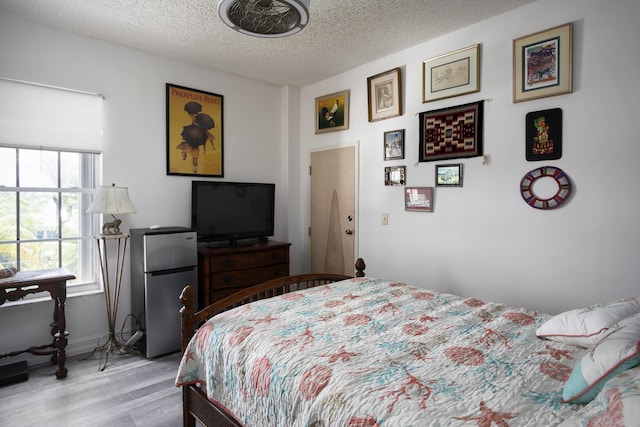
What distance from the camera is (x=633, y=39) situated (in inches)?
89.8

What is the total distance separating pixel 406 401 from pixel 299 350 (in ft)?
1.62

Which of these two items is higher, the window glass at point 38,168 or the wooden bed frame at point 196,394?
the window glass at point 38,168

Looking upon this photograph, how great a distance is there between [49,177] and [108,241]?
72cm

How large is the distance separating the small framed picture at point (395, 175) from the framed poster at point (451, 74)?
0.68 metres

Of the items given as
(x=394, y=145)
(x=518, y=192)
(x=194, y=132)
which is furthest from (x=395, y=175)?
(x=194, y=132)

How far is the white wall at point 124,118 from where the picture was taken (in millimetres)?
2904

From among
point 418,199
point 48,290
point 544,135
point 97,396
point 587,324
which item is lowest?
point 97,396

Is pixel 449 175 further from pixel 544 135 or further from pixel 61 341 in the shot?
pixel 61 341

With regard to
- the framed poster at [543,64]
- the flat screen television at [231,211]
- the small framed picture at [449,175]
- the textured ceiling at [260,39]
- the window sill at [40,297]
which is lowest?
the window sill at [40,297]

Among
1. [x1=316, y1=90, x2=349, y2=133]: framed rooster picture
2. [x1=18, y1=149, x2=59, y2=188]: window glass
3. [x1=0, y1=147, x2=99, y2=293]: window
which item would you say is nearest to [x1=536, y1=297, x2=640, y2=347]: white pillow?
[x1=316, y1=90, x2=349, y2=133]: framed rooster picture

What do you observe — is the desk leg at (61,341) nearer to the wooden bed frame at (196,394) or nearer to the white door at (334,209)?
the wooden bed frame at (196,394)

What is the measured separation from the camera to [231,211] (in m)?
3.90

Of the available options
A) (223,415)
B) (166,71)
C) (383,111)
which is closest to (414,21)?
(383,111)

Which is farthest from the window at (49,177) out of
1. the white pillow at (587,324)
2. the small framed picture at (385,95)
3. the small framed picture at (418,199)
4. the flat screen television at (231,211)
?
the white pillow at (587,324)
